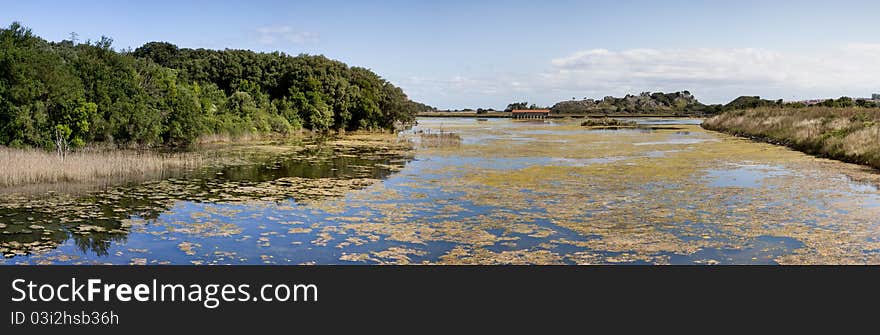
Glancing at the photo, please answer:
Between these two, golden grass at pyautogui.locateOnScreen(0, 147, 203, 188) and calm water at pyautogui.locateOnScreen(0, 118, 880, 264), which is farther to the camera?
golden grass at pyautogui.locateOnScreen(0, 147, 203, 188)

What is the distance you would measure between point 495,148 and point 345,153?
801cm

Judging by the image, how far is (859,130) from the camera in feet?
95.7

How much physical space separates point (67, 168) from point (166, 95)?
674 inches

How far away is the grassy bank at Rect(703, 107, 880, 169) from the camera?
26308 mm

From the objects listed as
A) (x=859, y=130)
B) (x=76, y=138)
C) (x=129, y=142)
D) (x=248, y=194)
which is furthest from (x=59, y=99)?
(x=859, y=130)

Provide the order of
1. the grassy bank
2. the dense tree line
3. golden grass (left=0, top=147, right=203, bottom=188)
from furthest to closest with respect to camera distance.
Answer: the grassy bank, the dense tree line, golden grass (left=0, top=147, right=203, bottom=188)

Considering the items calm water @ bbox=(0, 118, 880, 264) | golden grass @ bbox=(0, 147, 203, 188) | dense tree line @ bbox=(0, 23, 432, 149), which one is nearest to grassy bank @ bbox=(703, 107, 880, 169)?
calm water @ bbox=(0, 118, 880, 264)

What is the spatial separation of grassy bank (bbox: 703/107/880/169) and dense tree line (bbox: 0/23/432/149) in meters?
28.5

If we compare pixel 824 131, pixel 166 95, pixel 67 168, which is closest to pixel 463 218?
pixel 67 168

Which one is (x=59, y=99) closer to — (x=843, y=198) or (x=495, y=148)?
(x=495, y=148)

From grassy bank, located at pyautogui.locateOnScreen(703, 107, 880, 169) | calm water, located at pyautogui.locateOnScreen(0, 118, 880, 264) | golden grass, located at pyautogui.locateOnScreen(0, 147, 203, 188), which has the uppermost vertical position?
grassy bank, located at pyautogui.locateOnScreen(703, 107, 880, 169)

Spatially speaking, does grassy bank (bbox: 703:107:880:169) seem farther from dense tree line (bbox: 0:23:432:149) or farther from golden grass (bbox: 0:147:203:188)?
dense tree line (bbox: 0:23:432:149)

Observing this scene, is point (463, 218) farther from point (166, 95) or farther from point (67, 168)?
point (166, 95)
